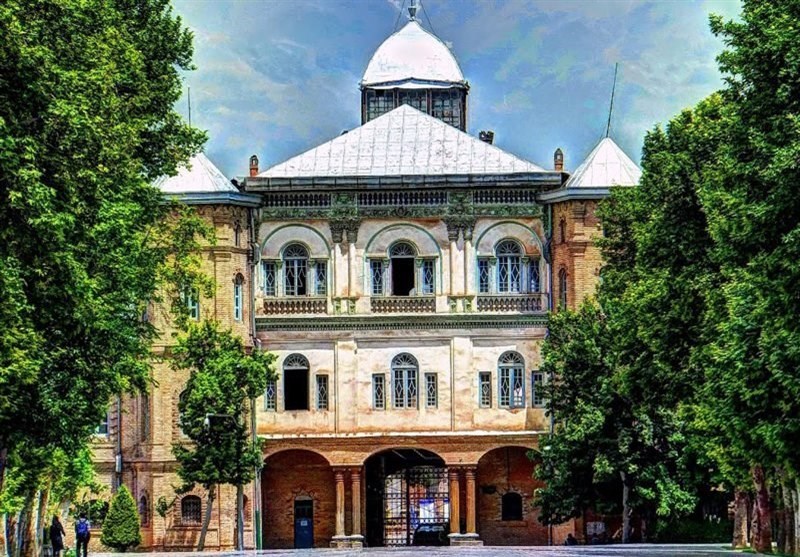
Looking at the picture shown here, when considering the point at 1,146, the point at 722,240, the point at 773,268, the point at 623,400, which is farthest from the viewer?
the point at 623,400

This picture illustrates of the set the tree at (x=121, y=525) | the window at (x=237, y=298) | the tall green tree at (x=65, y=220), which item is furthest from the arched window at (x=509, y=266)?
the tall green tree at (x=65, y=220)

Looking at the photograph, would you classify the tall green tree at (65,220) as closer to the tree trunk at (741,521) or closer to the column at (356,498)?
the tree trunk at (741,521)

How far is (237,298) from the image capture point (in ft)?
221

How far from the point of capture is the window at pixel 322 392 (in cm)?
6806

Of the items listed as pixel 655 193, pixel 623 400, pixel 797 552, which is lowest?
pixel 797 552

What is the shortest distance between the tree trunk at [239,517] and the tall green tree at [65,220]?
789 inches

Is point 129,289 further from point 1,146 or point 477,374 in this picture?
point 477,374

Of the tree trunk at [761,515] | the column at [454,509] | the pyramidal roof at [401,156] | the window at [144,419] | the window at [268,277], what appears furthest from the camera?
the pyramidal roof at [401,156]

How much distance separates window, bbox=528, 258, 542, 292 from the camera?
68.9 m

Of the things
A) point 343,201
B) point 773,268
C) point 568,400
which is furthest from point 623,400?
point 773,268

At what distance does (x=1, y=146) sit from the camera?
30.6 meters

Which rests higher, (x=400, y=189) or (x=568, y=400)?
(x=400, y=189)

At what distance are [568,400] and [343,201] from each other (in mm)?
13050

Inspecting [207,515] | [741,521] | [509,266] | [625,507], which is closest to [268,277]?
[509,266]
